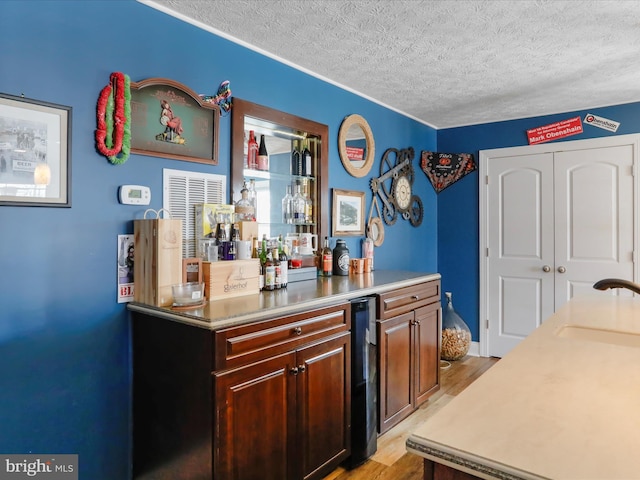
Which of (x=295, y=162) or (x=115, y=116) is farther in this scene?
(x=295, y=162)

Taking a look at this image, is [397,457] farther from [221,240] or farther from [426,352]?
[221,240]

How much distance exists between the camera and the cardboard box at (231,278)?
74.1 inches

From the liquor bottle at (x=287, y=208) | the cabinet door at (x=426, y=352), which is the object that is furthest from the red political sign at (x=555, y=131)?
the liquor bottle at (x=287, y=208)

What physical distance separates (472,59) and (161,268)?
2.25m

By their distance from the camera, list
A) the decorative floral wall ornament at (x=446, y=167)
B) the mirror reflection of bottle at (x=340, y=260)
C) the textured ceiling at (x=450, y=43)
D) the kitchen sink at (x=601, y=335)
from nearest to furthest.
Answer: the kitchen sink at (x=601, y=335), the textured ceiling at (x=450, y=43), the mirror reflection of bottle at (x=340, y=260), the decorative floral wall ornament at (x=446, y=167)

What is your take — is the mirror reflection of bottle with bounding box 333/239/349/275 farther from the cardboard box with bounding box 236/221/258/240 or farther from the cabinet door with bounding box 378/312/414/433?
the cardboard box with bounding box 236/221/258/240

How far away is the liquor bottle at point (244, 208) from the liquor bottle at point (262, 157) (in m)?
0.22

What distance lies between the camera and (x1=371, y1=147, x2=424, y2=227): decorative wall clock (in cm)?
362

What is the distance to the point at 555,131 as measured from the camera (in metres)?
3.81

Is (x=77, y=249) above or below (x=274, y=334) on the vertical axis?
above

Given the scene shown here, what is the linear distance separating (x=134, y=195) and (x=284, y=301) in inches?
32.9

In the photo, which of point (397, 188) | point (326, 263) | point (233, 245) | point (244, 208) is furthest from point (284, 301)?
point (397, 188)

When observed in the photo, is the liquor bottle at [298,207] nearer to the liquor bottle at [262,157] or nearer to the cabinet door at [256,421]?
the liquor bottle at [262,157]

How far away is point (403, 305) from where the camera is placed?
2615mm
